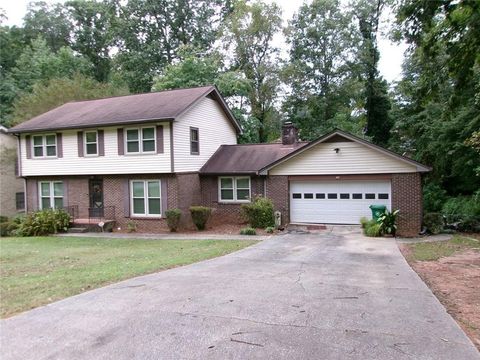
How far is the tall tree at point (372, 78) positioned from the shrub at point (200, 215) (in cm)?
1636

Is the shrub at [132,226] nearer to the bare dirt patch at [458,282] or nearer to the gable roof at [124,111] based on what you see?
the gable roof at [124,111]

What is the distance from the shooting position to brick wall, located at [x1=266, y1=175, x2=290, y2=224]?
1823cm

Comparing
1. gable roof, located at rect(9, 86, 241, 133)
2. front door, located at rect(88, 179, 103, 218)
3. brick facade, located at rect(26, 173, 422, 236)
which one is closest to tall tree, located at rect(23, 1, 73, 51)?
gable roof, located at rect(9, 86, 241, 133)

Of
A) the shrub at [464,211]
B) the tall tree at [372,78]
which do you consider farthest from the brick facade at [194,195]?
the tall tree at [372,78]

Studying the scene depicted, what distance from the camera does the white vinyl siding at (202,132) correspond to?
709 inches

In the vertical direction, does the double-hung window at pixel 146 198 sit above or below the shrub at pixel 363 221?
above

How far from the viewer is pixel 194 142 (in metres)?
19.4

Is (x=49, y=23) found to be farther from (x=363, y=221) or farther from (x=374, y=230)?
(x=374, y=230)

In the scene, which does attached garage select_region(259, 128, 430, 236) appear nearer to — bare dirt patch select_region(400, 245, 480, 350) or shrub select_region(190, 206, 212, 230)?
shrub select_region(190, 206, 212, 230)

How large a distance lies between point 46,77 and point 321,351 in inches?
1558

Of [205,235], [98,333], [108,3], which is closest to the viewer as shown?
[98,333]

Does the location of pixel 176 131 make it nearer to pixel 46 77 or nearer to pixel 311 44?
pixel 311 44

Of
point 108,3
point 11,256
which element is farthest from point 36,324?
point 108,3

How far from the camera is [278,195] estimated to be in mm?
18422
